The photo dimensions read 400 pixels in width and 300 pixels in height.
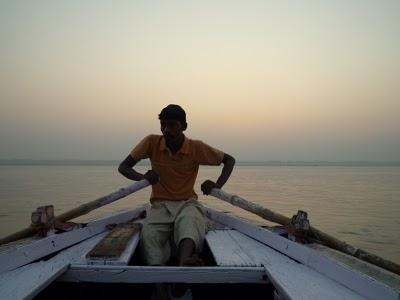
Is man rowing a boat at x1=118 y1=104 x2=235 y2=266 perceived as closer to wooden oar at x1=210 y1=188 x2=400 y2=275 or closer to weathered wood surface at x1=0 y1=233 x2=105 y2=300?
wooden oar at x1=210 y1=188 x2=400 y2=275

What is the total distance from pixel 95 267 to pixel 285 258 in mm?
1378

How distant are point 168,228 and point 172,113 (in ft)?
3.29

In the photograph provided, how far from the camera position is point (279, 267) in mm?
2486

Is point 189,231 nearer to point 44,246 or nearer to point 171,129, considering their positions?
point 171,129

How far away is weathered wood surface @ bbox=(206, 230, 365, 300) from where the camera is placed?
1998 mm

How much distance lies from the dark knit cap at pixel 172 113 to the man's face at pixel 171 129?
0.04 meters

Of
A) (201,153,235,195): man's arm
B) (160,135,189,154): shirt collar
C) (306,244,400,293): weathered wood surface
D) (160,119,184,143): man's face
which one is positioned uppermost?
(160,119,184,143): man's face

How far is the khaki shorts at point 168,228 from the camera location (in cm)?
304

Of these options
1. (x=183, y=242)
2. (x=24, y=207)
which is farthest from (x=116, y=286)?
(x=24, y=207)

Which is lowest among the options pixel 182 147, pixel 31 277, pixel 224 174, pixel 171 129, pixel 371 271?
pixel 371 271

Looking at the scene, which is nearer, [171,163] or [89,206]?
[171,163]

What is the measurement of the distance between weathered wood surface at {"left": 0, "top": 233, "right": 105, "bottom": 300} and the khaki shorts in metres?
0.56

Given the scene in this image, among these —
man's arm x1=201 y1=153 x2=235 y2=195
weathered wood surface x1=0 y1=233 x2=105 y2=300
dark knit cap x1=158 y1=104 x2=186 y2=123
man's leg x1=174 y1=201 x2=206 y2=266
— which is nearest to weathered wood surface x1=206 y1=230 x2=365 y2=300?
man's leg x1=174 y1=201 x2=206 y2=266

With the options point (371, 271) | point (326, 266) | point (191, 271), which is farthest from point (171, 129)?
point (371, 271)
